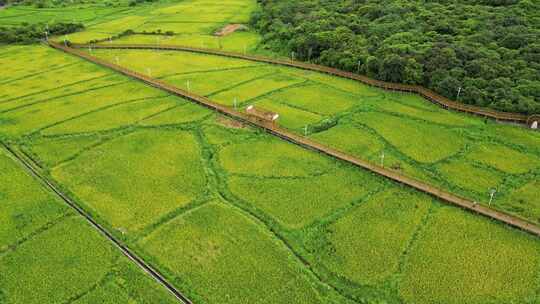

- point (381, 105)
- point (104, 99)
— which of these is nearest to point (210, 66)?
point (104, 99)

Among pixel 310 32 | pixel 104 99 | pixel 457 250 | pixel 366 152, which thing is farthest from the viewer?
pixel 310 32

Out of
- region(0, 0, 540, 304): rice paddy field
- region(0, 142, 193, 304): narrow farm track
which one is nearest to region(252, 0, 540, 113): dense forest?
region(0, 0, 540, 304): rice paddy field

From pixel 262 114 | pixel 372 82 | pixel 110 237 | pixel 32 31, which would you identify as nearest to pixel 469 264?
pixel 110 237

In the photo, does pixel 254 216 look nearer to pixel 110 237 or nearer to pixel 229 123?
pixel 110 237

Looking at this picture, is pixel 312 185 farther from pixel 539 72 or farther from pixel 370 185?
pixel 539 72

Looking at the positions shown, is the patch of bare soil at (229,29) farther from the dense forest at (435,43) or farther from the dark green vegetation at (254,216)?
the dark green vegetation at (254,216)

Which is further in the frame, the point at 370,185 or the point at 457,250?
the point at 370,185

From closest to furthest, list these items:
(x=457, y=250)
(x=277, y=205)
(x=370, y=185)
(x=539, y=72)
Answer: (x=457, y=250), (x=277, y=205), (x=370, y=185), (x=539, y=72)

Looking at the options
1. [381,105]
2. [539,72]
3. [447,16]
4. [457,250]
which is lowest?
[457,250]
